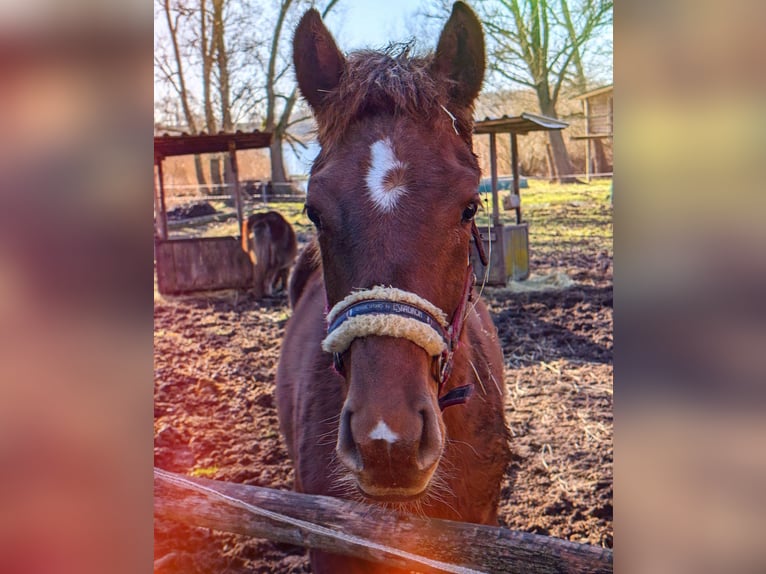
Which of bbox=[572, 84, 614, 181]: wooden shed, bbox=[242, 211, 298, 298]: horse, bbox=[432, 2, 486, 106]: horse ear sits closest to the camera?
bbox=[432, 2, 486, 106]: horse ear

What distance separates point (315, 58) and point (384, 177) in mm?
553

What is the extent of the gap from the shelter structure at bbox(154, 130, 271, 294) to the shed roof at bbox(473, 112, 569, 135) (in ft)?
3.64

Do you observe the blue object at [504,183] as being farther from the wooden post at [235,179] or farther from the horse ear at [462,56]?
the wooden post at [235,179]

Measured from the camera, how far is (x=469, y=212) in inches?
54.3

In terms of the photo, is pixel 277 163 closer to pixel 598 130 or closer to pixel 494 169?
pixel 494 169

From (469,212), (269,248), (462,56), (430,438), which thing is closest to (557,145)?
(462,56)

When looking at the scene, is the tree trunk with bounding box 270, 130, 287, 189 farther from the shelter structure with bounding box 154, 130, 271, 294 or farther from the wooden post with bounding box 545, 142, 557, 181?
the wooden post with bounding box 545, 142, 557, 181

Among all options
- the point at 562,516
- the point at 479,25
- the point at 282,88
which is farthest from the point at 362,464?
the point at 282,88

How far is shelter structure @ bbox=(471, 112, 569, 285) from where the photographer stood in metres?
2.29

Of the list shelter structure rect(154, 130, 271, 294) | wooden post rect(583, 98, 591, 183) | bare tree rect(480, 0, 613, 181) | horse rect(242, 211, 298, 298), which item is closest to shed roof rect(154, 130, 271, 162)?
shelter structure rect(154, 130, 271, 294)

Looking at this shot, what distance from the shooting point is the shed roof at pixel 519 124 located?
221 cm

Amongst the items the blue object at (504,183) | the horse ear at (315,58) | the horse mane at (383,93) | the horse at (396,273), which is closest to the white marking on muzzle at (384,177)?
the horse at (396,273)

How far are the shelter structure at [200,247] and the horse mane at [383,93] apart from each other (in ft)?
4.18
